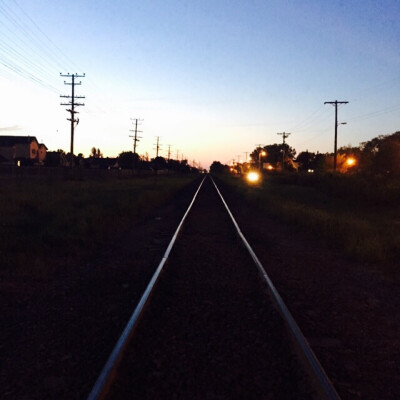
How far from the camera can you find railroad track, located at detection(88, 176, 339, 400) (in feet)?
12.4

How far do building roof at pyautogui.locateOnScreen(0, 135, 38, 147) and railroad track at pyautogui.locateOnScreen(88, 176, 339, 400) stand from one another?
104 meters

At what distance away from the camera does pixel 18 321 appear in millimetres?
5742

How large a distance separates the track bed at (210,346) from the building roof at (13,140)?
10367cm

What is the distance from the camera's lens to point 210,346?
15.7 feet

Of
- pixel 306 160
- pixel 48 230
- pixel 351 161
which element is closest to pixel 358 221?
pixel 48 230

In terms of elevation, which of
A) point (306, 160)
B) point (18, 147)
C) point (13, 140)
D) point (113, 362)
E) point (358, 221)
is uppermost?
point (306, 160)

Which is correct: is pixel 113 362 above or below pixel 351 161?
below

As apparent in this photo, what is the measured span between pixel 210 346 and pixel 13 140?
109 metres

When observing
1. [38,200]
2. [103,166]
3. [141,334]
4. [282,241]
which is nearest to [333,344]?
[141,334]

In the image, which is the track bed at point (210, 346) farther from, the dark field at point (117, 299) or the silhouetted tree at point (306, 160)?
the silhouetted tree at point (306, 160)

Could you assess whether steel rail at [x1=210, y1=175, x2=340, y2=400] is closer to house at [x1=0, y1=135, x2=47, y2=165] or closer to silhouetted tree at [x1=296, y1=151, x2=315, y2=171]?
house at [x1=0, y1=135, x2=47, y2=165]

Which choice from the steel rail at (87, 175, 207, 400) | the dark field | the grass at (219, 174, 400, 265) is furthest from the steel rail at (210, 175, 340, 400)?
the grass at (219, 174, 400, 265)

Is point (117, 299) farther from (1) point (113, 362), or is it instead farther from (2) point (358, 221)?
(2) point (358, 221)

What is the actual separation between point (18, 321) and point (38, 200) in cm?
1882
